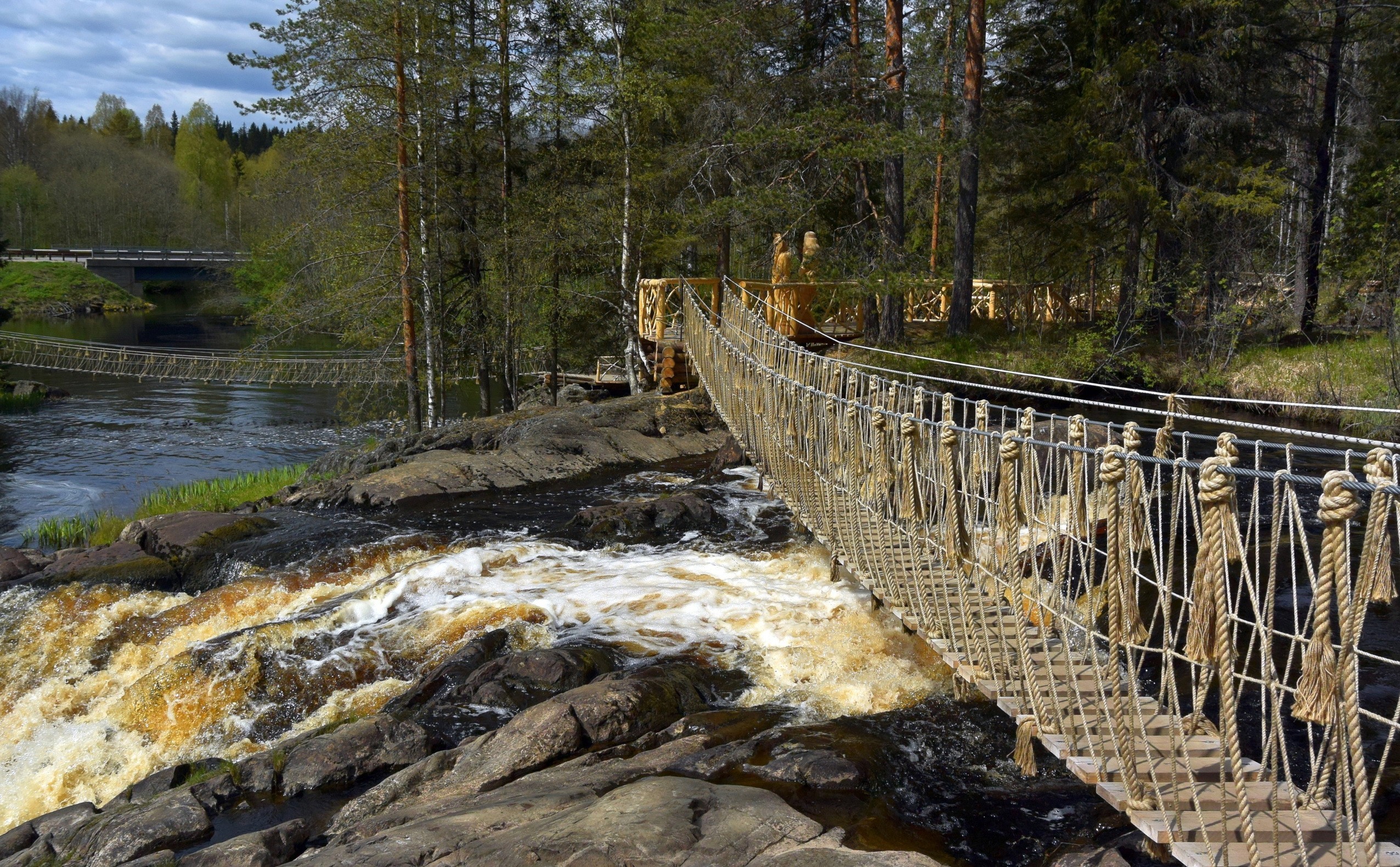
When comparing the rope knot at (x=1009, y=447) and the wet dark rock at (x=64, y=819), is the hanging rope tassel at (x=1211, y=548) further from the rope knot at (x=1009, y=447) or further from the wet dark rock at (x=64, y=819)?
the wet dark rock at (x=64, y=819)

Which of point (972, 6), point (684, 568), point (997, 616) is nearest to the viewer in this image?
point (997, 616)

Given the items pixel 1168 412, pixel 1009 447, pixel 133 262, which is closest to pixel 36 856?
pixel 1009 447

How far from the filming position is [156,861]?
389 centimetres

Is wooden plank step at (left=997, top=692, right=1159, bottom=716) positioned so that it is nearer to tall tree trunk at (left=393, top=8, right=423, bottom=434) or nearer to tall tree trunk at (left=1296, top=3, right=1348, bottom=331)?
tall tree trunk at (left=393, top=8, right=423, bottom=434)

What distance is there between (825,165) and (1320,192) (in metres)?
9.00

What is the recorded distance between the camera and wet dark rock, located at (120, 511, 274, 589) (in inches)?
320

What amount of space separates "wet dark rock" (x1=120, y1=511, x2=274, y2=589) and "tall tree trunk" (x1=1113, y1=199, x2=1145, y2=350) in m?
12.6

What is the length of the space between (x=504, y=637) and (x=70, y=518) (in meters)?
7.36

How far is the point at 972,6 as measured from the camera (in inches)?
527

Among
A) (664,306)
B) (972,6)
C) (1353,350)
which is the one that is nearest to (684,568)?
(664,306)

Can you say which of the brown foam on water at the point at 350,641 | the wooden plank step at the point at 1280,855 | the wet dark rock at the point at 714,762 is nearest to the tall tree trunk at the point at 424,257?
the brown foam on water at the point at 350,641

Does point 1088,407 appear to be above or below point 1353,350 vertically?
below

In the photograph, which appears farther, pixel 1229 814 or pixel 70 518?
pixel 70 518

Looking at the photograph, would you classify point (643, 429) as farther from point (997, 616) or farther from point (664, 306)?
point (997, 616)
